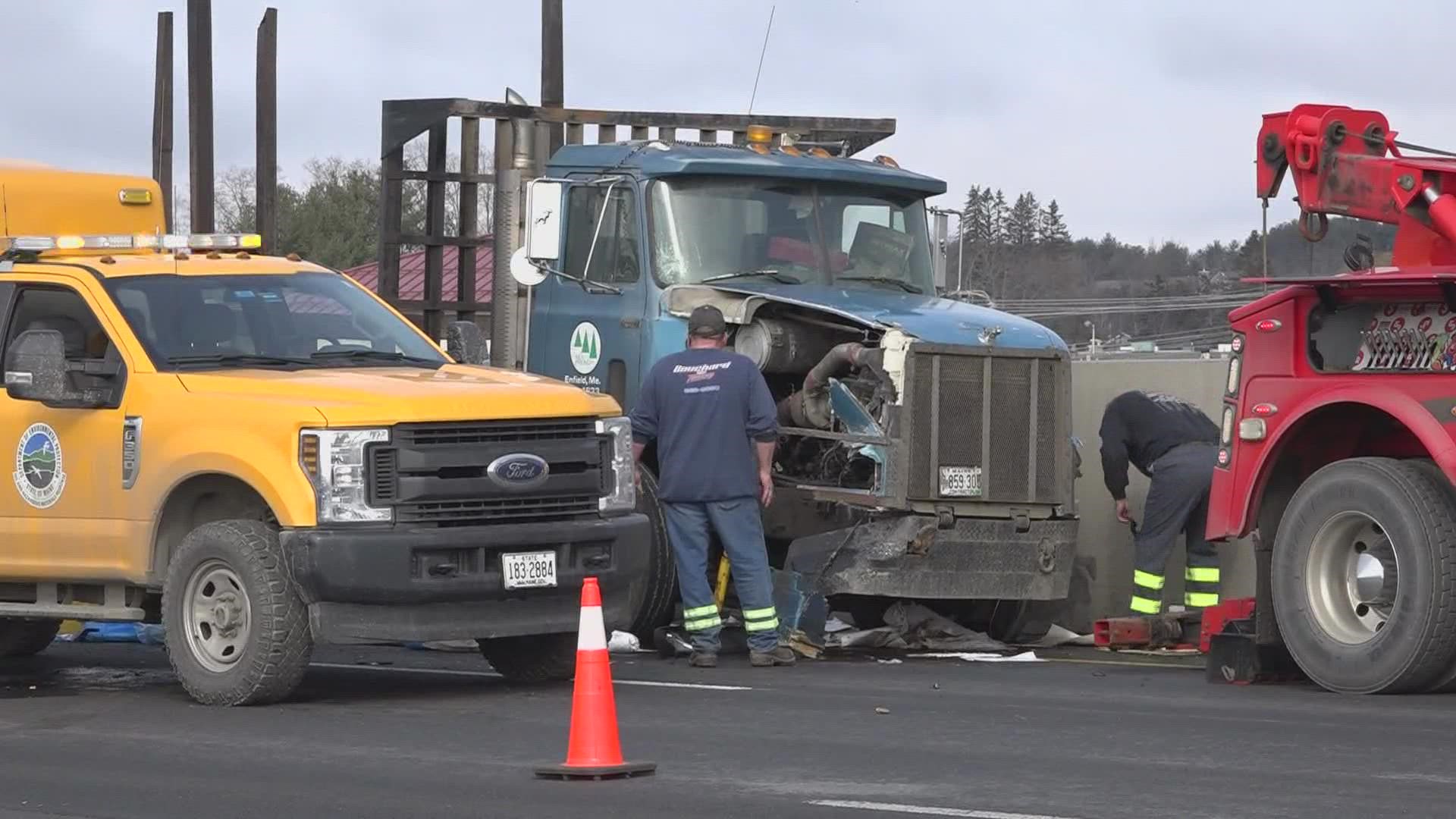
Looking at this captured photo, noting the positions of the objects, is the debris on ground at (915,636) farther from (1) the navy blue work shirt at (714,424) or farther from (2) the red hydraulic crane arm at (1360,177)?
(2) the red hydraulic crane arm at (1360,177)

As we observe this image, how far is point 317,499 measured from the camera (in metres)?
10.2

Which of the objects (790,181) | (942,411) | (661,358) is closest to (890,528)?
(942,411)

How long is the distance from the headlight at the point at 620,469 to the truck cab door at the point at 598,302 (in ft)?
8.41

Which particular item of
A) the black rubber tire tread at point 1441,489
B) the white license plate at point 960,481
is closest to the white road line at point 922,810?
the black rubber tire tread at point 1441,489

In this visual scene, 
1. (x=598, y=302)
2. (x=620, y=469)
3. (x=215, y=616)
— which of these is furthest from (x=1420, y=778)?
(x=598, y=302)

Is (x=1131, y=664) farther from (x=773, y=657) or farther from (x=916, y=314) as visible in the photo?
(x=916, y=314)

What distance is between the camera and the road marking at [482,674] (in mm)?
11219

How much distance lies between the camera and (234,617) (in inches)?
411

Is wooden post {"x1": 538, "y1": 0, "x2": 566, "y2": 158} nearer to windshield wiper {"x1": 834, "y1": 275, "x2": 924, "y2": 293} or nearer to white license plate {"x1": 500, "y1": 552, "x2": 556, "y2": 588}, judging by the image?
windshield wiper {"x1": 834, "y1": 275, "x2": 924, "y2": 293}

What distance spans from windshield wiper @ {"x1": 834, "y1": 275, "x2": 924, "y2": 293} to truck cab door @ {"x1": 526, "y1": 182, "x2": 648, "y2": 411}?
1.25 m

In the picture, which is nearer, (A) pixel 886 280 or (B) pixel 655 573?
(B) pixel 655 573

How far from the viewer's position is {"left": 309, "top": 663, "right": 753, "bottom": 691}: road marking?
36.8ft

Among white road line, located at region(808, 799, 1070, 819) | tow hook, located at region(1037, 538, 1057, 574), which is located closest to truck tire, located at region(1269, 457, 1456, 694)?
tow hook, located at region(1037, 538, 1057, 574)

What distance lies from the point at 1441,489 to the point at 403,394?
4507 millimetres
